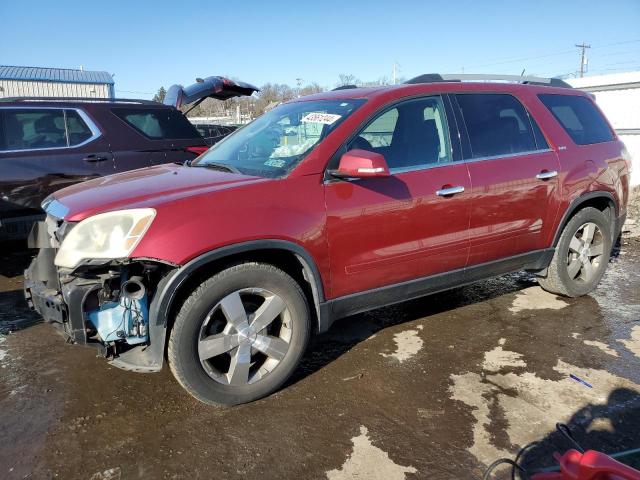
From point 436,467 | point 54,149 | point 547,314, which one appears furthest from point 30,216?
point 547,314

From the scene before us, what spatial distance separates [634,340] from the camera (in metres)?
3.87

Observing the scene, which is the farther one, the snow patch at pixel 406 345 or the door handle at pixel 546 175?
the door handle at pixel 546 175

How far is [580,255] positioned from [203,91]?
6397 millimetres

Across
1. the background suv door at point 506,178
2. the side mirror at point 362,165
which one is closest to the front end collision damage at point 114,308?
the side mirror at point 362,165

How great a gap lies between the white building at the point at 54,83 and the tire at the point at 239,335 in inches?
991

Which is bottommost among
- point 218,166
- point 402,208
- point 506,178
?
point 402,208

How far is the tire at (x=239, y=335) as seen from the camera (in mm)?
2688

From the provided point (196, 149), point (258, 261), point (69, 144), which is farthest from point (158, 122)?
point (258, 261)

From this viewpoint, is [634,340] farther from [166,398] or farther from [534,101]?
[166,398]

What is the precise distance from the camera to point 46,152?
526 cm

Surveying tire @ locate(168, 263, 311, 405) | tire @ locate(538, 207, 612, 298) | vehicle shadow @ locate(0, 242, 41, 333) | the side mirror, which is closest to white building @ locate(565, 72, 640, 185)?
tire @ locate(538, 207, 612, 298)

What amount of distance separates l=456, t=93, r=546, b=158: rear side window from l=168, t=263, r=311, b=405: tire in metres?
1.86

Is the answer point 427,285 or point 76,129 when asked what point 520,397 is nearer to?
point 427,285

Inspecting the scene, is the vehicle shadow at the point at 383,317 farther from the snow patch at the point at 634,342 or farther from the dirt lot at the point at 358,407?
the snow patch at the point at 634,342
